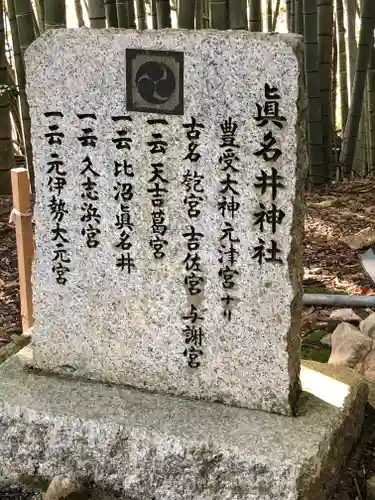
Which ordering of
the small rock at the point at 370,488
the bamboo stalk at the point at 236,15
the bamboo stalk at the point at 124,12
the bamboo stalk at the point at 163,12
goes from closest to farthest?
the small rock at the point at 370,488 → the bamboo stalk at the point at 236,15 → the bamboo stalk at the point at 163,12 → the bamboo stalk at the point at 124,12

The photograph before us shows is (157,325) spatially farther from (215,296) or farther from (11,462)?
(11,462)

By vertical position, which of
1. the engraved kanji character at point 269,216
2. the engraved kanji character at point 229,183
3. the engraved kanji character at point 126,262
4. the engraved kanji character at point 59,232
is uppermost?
the engraved kanji character at point 229,183

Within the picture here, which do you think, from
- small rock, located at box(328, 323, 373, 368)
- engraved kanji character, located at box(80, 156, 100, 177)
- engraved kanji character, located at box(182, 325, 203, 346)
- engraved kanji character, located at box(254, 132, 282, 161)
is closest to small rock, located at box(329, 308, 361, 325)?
small rock, located at box(328, 323, 373, 368)

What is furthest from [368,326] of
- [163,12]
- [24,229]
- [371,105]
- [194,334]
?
[371,105]

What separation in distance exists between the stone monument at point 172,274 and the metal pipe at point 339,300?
1.08 metres

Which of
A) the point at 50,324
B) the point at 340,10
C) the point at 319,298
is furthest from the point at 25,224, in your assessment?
the point at 340,10

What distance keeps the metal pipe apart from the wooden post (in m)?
1.40

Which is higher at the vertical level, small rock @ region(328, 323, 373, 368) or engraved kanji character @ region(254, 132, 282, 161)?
engraved kanji character @ region(254, 132, 282, 161)

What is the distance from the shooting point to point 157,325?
2527mm

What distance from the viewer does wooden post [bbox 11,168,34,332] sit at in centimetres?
307

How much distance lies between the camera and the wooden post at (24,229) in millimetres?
3074

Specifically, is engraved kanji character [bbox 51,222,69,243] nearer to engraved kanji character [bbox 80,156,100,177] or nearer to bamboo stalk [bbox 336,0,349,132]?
engraved kanji character [bbox 80,156,100,177]

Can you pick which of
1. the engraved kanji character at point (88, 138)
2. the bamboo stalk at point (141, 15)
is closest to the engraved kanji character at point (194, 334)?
the engraved kanji character at point (88, 138)

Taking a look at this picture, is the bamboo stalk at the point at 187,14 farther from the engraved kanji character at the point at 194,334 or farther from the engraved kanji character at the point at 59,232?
the engraved kanji character at the point at 194,334
